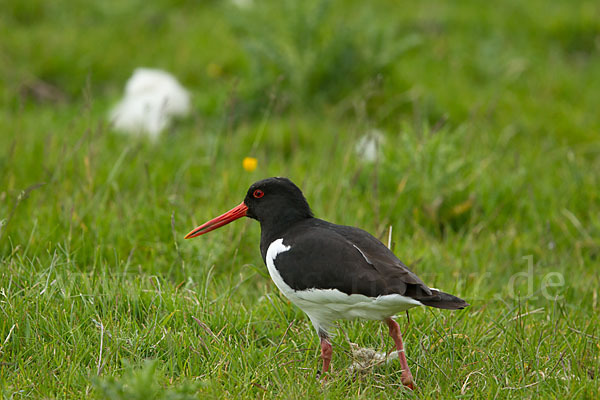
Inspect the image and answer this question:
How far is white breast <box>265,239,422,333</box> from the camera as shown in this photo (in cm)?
318

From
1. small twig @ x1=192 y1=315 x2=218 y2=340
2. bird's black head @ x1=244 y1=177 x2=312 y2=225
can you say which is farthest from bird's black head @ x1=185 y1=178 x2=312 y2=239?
small twig @ x1=192 y1=315 x2=218 y2=340

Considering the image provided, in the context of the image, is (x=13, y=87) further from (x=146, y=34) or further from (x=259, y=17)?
(x=259, y=17)

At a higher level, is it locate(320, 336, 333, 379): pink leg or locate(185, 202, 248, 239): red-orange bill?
locate(185, 202, 248, 239): red-orange bill

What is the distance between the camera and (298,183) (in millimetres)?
5504

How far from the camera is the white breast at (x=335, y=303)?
3180 mm

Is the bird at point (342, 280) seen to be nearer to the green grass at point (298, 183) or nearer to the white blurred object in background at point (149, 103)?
the green grass at point (298, 183)

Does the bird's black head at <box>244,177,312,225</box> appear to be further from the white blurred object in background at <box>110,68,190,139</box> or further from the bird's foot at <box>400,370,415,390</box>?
the white blurred object in background at <box>110,68,190,139</box>

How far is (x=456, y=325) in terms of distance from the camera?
388 cm

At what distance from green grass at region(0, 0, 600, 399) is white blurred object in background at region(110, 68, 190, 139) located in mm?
183

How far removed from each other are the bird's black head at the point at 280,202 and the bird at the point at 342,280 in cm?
10

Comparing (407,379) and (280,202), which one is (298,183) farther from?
(407,379)

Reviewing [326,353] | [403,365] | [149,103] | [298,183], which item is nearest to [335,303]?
[326,353]

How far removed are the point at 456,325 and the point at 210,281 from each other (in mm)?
1504

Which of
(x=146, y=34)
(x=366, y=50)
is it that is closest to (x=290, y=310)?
(x=366, y=50)
